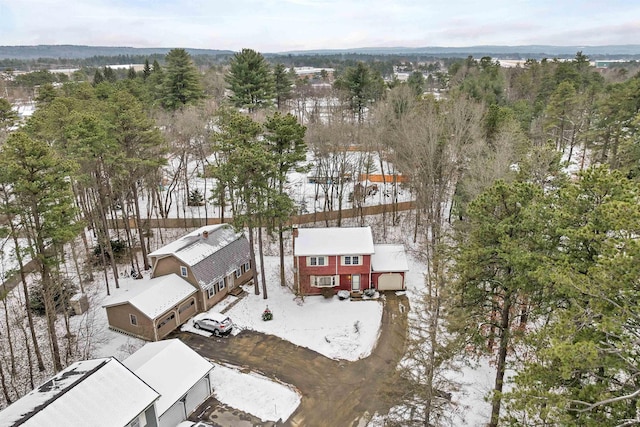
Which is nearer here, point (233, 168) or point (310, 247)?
point (233, 168)

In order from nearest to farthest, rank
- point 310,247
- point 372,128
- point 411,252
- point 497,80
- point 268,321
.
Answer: point 268,321
point 310,247
point 411,252
point 372,128
point 497,80

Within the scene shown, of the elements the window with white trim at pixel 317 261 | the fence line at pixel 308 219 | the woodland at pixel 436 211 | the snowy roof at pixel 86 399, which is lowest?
the fence line at pixel 308 219

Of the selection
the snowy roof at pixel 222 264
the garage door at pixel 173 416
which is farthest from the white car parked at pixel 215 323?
the garage door at pixel 173 416

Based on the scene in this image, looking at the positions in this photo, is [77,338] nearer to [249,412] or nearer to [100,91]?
[249,412]

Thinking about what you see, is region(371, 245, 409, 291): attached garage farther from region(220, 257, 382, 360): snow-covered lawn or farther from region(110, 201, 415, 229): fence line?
region(110, 201, 415, 229): fence line

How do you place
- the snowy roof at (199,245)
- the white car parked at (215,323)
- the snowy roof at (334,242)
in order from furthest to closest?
1. the snowy roof at (334,242)
2. the snowy roof at (199,245)
3. the white car parked at (215,323)

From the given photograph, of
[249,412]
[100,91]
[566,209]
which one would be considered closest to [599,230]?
[566,209]

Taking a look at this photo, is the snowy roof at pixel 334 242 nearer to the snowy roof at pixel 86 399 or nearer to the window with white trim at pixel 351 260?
the window with white trim at pixel 351 260
